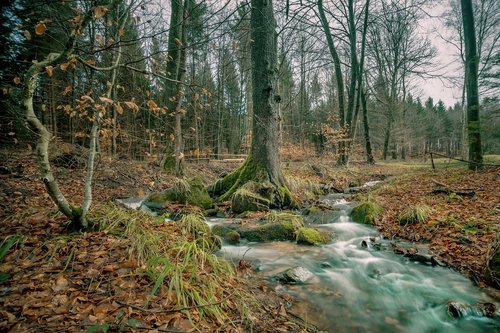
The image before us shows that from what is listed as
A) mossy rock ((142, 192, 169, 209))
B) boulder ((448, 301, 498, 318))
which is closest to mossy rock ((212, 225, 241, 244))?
mossy rock ((142, 192, 169, 209))

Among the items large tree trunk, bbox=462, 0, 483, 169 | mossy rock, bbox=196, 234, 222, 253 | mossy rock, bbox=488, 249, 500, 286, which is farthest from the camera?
large tree trunk, bbox=462, 0, 483, 169

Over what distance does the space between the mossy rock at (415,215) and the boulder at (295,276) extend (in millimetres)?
3009

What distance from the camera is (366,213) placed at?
6086 millimetres

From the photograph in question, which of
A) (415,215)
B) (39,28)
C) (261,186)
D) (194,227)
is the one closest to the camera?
(39,28)

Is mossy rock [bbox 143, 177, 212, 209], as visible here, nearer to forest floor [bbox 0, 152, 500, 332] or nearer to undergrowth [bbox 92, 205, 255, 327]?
forest floor [bbox 0, 152, 500, 332]

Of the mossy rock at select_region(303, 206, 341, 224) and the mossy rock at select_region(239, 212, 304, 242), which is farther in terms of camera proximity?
the mossy rock at select_region(303, 206, 341, 224)

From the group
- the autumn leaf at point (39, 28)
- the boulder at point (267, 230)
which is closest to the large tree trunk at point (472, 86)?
the boulder at point (267, 230)

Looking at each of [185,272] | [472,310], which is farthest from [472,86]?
[185,272]

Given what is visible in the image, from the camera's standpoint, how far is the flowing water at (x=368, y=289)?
289 cm

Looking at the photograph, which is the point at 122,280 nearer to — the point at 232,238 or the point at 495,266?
the point at 232,238

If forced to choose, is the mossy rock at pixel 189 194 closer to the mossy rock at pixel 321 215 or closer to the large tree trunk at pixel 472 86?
the mossy rock at pixel 321 215

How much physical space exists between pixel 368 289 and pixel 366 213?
2758mm

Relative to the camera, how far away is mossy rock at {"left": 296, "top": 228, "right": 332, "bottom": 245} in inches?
195

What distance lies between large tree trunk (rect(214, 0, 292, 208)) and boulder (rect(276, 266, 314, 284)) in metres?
3.23
